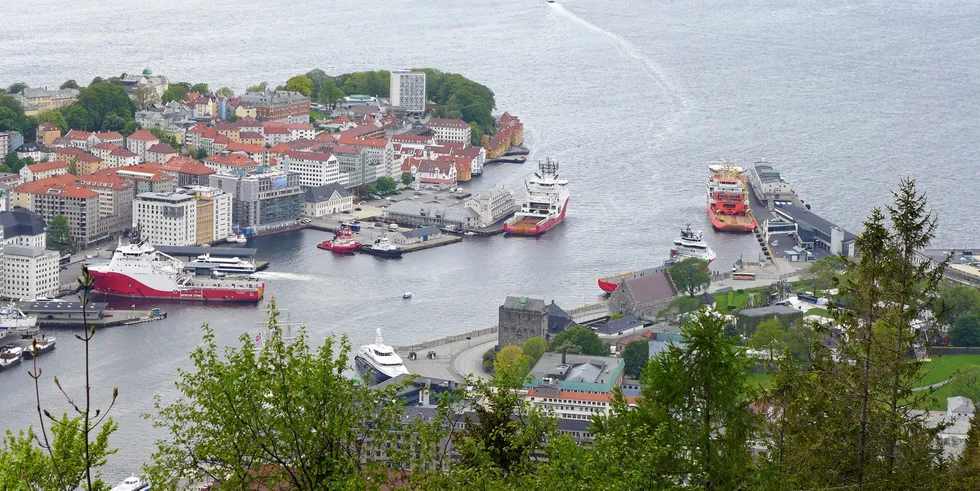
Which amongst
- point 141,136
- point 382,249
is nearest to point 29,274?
point 382,249

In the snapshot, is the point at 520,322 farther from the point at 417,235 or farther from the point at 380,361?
the point at 417,235

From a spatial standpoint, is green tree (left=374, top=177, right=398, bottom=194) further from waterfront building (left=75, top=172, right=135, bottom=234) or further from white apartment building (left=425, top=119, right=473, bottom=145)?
waterfront building (left=75, top=172, right=135, bottom=234)

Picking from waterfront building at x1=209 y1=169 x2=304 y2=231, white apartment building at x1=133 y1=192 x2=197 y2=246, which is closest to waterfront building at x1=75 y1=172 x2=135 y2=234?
white apartment building at x1=133 y1=192 x2=197 y2=246

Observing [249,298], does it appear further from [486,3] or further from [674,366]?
[486,3]

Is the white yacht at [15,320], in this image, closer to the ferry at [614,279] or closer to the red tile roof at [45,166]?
the ferry at [614,279]

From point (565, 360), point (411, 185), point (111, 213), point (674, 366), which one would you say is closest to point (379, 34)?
point (411, 185)

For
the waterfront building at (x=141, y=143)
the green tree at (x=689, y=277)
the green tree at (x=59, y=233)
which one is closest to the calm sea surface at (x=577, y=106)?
the green tree at (x=689, y=277)

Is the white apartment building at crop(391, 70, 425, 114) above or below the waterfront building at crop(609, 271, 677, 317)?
above
